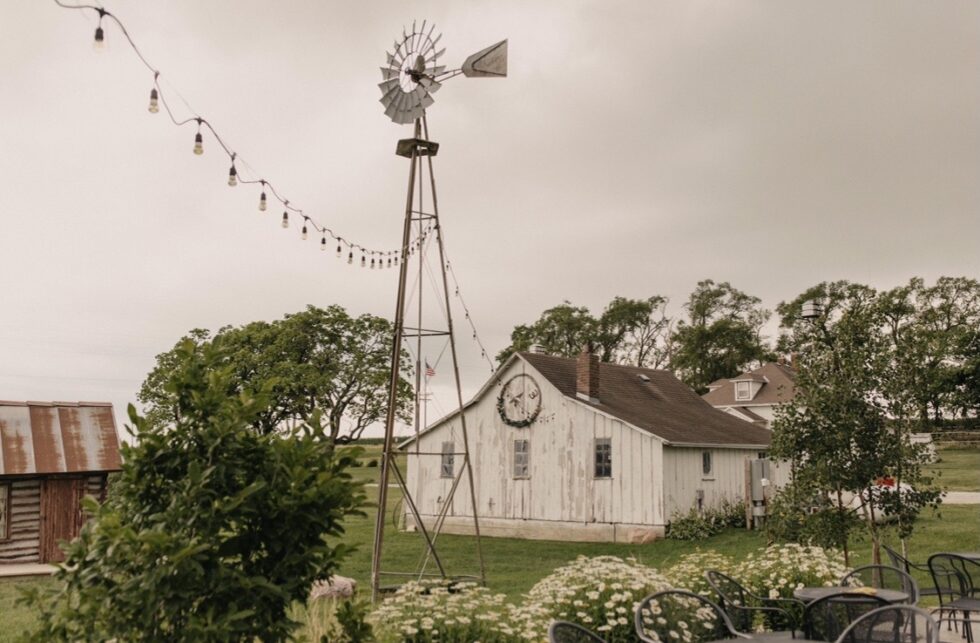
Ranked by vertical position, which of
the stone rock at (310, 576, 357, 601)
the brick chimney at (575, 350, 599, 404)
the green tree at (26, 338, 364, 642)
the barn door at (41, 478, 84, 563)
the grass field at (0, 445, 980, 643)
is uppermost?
the brick chimney at (575, 350, 599, 404)

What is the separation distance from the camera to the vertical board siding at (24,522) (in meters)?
16.4

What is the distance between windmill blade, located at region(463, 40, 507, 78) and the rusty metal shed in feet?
36.0

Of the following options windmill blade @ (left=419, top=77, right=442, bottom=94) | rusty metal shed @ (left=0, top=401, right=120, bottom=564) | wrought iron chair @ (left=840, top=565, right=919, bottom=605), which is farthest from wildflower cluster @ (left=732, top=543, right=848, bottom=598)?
rusty metal shed @ (left=0, top=401, right=120, bottom=564)

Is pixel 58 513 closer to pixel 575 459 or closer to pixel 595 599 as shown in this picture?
pixel 595 599

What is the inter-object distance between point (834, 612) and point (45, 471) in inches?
607

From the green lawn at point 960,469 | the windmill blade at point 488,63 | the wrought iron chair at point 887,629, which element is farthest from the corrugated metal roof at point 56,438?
the green lawn at point 960,469

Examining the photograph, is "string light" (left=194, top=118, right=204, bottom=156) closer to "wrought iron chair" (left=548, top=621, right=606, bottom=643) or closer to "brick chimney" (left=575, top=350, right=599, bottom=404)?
"wrought iron chair" (left=548, top=621, right=606, bottom=643)

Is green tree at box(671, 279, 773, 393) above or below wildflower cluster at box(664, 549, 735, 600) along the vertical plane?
above

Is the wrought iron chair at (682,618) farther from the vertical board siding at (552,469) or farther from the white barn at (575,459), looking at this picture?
the vertical board siding at (552,469)

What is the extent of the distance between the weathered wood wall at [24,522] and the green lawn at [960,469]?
89.2 ft

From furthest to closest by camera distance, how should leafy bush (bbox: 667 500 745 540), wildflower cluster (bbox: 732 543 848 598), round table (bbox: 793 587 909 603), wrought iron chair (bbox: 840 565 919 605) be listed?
leafy bush (bbox: 667 500 745 540), wildflower cluster (bbox: 732 543 848 598), wrought iron chair (bbox: 840 565 919 605), round table (bbox: 793 587 909 603)

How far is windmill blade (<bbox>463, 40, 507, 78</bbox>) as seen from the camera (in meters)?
12.2

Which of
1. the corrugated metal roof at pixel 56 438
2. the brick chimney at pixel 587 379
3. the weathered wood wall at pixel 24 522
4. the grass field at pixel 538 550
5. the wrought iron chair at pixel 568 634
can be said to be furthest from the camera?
the brick chimney at pixel 587 379

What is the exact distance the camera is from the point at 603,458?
2461cm
